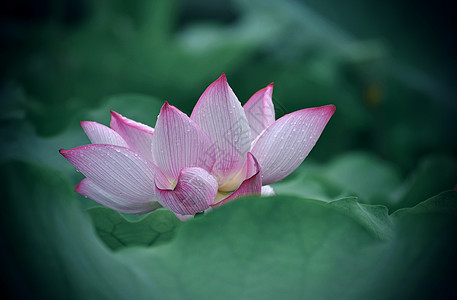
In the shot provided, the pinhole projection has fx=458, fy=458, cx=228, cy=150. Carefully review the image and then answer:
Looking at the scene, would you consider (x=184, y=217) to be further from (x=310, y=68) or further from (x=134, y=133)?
(x=310, y=68)

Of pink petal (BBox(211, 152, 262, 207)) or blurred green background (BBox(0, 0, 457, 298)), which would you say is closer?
pink petal (BBox(211, 152, 262, 207))

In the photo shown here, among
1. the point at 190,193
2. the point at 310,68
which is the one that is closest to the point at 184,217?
the point at 190,193

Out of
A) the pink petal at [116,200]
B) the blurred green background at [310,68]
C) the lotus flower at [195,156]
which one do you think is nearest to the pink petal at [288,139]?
the lotus flower at [195,156]

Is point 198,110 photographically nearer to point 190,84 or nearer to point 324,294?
point 324,294

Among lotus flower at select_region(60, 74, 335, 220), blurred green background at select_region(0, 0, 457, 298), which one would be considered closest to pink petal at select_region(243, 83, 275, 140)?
lotus flower at select_region(60, 74, 335, 220)

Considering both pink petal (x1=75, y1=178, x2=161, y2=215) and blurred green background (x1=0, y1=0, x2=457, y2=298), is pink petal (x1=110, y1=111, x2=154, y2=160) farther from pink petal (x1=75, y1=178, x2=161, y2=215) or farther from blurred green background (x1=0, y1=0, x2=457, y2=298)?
blurred green background (x1=0, y1=0, x2=457, y2=298)

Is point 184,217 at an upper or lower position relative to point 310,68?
lower

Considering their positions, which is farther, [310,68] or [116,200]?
[310,68]
